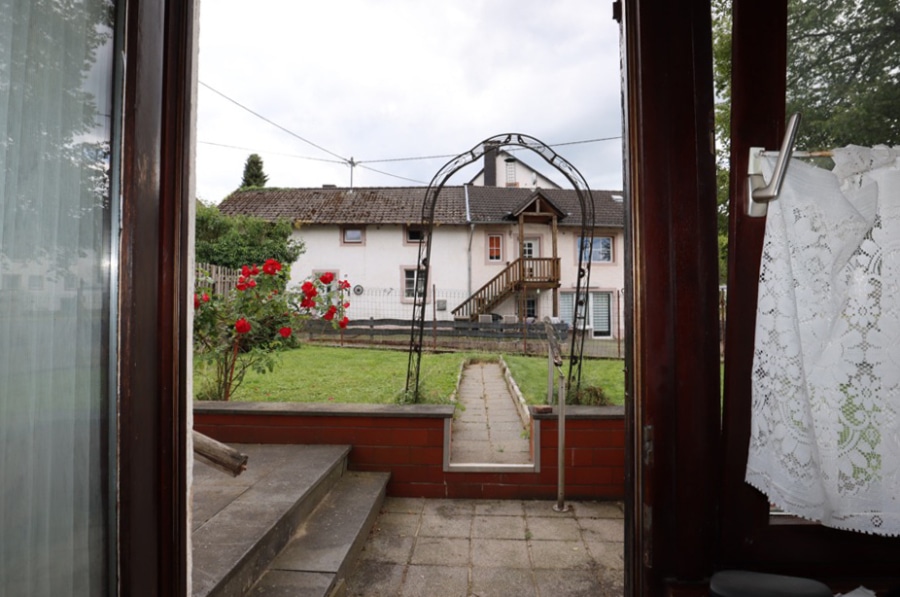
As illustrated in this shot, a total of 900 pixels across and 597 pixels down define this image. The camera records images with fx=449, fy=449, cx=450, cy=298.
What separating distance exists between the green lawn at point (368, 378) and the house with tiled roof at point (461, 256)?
5511 millimetres

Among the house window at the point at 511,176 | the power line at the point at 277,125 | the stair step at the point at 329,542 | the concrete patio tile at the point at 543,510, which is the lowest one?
the concrete patio tile at the point at 543,510

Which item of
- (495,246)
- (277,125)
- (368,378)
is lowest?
(368,378)

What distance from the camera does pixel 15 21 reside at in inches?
27.9

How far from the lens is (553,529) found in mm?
2684

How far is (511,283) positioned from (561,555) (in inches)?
442

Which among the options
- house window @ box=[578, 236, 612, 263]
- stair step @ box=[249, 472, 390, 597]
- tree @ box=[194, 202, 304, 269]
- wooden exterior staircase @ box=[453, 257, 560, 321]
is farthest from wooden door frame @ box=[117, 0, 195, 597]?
house window @ box=[578, 236, 612, 263]

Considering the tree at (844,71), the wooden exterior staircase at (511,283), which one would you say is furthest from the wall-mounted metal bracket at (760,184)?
the wooden exterior staircase at (511,283)

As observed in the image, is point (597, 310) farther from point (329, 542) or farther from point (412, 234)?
point (329, 542)

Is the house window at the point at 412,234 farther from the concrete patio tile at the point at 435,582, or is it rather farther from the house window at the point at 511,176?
the concrete patio tile at the point at 435,582

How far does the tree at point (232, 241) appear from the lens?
11.7 meters

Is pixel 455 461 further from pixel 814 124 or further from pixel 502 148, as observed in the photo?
pixel 814 124

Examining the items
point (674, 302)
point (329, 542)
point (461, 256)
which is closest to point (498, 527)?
point (329, 542)

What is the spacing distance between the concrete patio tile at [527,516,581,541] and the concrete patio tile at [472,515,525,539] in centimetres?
7

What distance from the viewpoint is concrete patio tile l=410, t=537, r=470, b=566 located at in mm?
2330
